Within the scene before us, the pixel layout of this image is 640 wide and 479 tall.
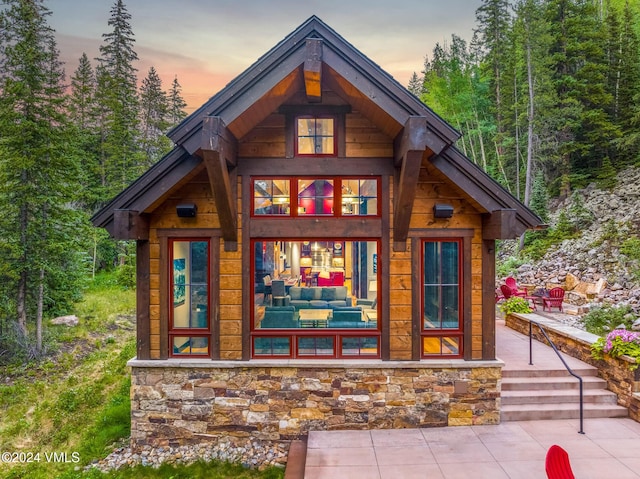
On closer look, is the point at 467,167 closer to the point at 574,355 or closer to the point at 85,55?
the point at 574,355

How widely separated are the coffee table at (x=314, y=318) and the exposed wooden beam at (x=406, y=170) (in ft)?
5.26

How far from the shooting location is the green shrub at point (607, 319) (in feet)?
29.5

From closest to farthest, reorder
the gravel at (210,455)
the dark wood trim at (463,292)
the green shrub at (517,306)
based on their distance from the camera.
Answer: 1. the gravel at (210,455)
2. the dark wood trim at (463,292)
3. the green shrub at (517,306)

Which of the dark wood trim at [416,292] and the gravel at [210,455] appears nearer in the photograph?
the gravel at [210,455]

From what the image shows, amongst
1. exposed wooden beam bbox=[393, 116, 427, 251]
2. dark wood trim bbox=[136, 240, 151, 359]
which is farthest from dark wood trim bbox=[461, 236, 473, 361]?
dark wood trim bbox=[136, 240, 151, 359]

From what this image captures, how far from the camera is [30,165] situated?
388 inches

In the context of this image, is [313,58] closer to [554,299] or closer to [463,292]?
[463,292]

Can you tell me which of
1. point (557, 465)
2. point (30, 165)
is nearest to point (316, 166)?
point (557, 465)

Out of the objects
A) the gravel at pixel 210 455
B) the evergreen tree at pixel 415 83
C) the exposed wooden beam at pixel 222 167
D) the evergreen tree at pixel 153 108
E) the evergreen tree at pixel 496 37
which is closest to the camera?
the exposed wooden beam at pixel 222 167

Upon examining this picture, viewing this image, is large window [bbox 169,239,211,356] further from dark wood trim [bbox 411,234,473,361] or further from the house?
dark wood trim [bbox 411,234,473,361]

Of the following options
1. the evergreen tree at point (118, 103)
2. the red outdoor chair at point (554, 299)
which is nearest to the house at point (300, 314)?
the red outdoor chair at point (554, 299)

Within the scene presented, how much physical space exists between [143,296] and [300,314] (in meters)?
2.51

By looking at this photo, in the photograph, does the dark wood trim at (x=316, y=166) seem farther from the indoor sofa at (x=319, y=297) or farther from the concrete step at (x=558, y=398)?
the concrete step at (x=558, y=398)

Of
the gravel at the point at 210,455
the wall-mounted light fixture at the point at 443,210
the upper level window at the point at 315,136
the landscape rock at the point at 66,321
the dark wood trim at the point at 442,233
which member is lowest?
the gravel at the point at 210,455
